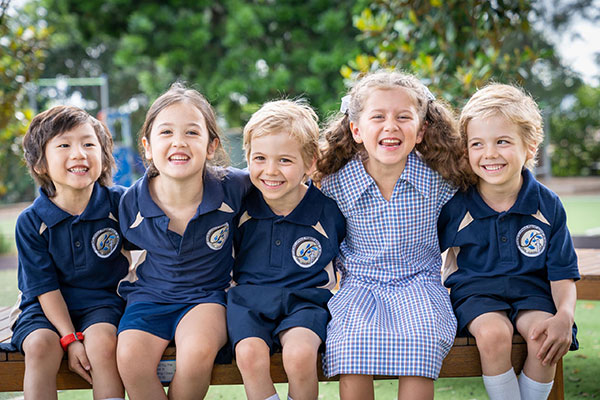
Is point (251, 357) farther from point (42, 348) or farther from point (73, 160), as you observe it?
point (73, 160)

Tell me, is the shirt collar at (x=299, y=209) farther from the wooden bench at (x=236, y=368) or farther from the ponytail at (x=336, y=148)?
the wooden bench at (x=236, y=368)

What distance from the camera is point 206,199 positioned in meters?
2.44

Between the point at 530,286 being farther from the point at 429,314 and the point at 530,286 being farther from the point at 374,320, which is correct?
the point at 374,320

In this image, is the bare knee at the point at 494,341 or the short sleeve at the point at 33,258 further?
the short sleeve at the point at 33,258

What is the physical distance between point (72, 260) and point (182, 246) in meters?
0.45

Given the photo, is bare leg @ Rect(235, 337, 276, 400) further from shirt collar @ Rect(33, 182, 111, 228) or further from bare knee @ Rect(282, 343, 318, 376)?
shirt collar @ Rect(33, 182, 111, 228)

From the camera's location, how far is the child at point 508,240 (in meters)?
2.24

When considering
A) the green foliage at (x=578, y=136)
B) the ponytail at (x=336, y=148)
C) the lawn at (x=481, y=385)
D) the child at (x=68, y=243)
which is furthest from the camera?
the green foliage at (x=578, y=136)

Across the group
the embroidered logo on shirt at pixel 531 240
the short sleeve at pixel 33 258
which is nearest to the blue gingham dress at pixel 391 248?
the embroidered logo on shirt at pixel 531 240

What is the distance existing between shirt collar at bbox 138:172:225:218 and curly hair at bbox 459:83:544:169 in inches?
40.2

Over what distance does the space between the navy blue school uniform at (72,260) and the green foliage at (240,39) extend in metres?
9.19

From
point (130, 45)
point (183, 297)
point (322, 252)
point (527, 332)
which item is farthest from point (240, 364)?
point (130, 45)

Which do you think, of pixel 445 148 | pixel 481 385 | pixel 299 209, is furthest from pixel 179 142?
pixel 481 385

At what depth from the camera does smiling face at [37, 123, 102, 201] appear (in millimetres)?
2453
